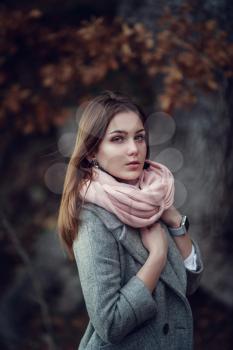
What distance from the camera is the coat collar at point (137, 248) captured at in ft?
6.40

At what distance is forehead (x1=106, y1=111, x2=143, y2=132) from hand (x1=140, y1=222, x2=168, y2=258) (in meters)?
0.43

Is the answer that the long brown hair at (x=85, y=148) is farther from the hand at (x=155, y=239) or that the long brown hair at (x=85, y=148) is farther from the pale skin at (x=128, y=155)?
the hand at (x=155, y=239)

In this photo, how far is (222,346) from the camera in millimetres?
4020

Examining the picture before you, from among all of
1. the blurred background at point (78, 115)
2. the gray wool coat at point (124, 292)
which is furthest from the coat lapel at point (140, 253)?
the blurred background at point (78, 115)

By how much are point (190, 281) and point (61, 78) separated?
2.74m

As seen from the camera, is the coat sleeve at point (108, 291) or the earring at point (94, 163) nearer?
the coat sleeve at point (108, 291)

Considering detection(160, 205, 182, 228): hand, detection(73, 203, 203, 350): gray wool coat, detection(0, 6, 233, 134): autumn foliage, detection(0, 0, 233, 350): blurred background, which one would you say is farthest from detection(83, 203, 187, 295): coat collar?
detection(0, 6, 233, 134): autumn foliage

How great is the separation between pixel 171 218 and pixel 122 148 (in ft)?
1.36

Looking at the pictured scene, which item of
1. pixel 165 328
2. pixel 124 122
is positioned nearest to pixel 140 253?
pixel 165 328

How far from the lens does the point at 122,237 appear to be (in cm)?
194

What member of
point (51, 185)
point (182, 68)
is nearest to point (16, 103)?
point (51, 185)

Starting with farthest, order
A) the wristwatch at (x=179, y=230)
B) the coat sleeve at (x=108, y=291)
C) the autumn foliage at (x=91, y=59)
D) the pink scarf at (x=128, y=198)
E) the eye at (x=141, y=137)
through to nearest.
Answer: the autumn foliage at (x=91, y=59) < the wristwatch at (x=179, y=230) < the eye at (x=141, y=137) < the pink scarf at (x=128, y=198) < the coat sleeve at (x=108, y=291)

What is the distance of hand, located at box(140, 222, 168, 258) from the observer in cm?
198

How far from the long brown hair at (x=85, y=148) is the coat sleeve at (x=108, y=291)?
13 centimetres
